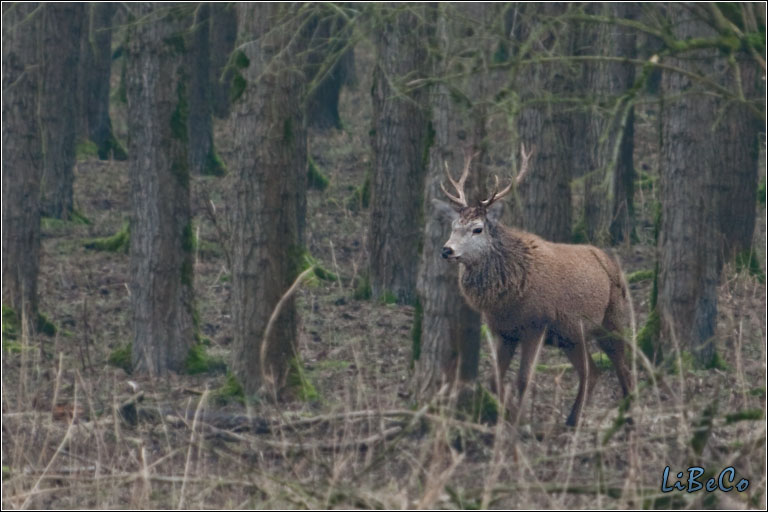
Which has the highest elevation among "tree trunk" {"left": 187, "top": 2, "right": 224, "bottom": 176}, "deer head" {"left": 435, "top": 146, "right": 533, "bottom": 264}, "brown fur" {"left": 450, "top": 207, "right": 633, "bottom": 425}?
"tree trunk" {"left": 187, "top": 2, "right": 224, "bottom": 176}

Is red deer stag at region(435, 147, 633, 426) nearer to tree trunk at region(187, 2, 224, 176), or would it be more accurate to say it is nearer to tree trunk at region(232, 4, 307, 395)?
tree trunk at region(232, 4, 307, 395)

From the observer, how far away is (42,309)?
15.9 metres

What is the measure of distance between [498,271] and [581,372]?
117cm

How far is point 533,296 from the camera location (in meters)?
10.9

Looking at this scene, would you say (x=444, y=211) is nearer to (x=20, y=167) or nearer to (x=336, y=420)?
(x=336, y=420)

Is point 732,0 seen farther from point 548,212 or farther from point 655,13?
point 548,212

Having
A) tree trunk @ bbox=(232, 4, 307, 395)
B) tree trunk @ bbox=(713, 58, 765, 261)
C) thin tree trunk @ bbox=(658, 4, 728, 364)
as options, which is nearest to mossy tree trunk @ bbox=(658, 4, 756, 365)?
thin tree trunk @ bbox=(658, 4, 728, 364)

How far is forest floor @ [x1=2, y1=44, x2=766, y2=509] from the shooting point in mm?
7598

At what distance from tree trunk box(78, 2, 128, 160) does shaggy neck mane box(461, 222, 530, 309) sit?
1518cm

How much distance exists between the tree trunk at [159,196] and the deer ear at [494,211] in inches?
152

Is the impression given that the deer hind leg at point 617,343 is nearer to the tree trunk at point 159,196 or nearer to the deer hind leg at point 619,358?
the deer hind leg at point 619,358

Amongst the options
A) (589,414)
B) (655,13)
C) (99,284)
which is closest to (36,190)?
(99,284)

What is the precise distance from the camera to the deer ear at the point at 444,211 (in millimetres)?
10438

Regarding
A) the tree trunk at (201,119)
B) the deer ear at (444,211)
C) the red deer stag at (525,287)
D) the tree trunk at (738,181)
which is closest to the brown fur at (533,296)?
the red deer stag at (525,287)
